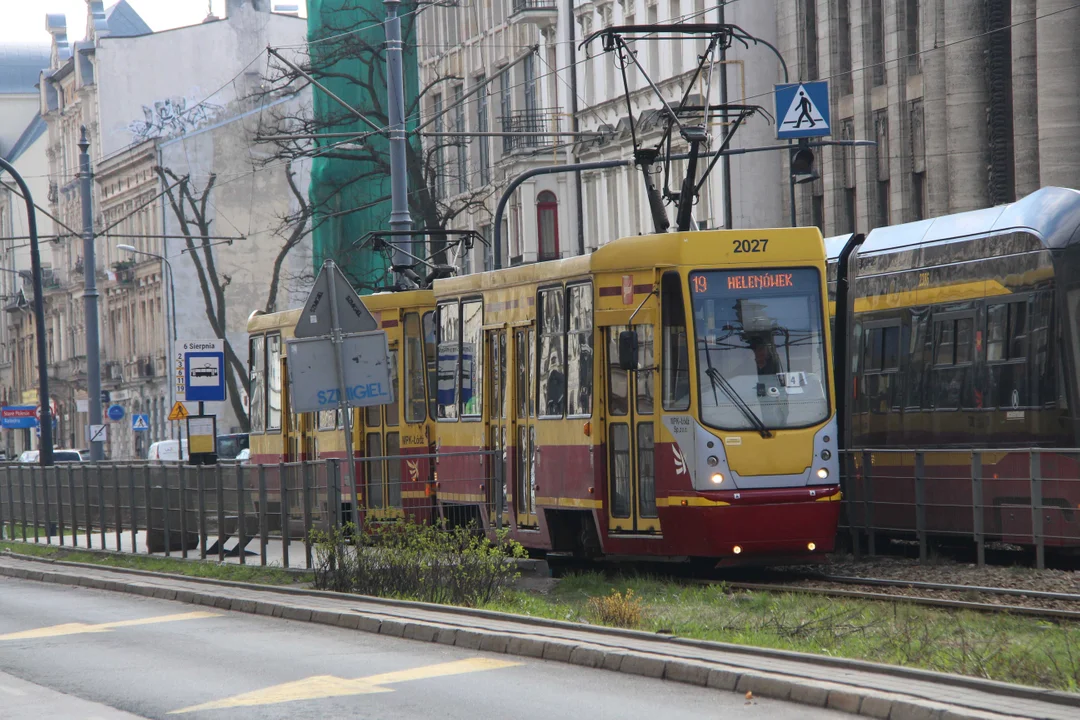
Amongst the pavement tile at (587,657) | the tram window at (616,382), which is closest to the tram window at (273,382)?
the tram window at (616,382)

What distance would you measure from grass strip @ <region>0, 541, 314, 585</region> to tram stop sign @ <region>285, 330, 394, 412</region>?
2.05 meters

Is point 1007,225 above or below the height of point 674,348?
above

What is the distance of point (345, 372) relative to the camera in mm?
18234

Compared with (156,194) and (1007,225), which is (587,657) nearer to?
(1007,225)

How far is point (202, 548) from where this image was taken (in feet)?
78.1

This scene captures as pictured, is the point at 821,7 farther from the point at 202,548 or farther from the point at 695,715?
the point at 695,715

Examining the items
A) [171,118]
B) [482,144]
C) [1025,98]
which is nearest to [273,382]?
[1025,98]

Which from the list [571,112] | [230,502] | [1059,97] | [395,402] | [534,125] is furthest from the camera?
[534,125]

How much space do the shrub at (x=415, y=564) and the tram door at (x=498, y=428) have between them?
2.68 m

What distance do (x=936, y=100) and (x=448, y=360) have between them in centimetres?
2085

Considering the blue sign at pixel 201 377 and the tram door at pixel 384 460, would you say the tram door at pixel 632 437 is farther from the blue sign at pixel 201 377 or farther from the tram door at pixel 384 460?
the blue sign at pixel 201 377

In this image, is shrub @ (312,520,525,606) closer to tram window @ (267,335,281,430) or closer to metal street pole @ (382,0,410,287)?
metal street pole @ (382,0,410,287)

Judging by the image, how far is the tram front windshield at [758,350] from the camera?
18.0 m

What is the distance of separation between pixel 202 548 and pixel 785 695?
48.0ft
